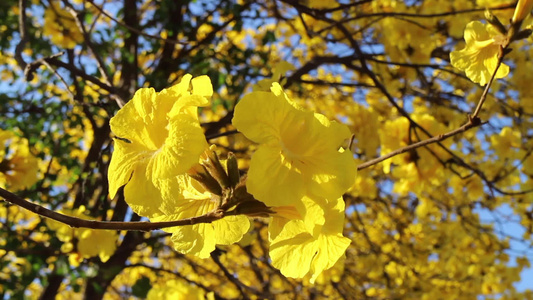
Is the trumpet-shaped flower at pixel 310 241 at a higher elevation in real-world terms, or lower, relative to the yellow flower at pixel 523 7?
lower

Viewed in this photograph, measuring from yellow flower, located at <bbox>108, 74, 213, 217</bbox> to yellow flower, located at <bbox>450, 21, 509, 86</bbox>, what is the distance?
1.07m

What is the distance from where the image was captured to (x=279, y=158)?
3.34 ft

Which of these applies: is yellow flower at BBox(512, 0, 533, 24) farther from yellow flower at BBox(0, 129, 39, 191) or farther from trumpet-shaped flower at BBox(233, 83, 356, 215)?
yellow flower at BBox(0, 129, 39, 191)

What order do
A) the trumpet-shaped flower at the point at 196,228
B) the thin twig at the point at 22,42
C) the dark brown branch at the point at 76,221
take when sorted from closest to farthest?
the dark brown branch at the point at 76,221 < the trumpet-shaped flower at the point at 196,228 < the thin twig at the point at 22,42

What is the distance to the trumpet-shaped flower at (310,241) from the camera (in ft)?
3.54

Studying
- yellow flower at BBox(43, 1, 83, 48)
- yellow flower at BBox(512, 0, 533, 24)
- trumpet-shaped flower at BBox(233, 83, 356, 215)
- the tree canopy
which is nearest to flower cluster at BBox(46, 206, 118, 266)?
the tree canopy

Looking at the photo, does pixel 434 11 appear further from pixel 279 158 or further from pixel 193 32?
pixel 279 158

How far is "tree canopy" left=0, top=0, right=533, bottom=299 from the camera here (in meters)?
1.03

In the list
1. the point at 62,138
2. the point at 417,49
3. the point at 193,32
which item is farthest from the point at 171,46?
the point at 417,49

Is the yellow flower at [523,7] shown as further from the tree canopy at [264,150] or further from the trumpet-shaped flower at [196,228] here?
the trumpet-shaped flower at [196,228]

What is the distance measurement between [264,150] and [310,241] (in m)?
0.30

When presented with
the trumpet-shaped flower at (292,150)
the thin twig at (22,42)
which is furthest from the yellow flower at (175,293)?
the trumpet-shaped flower at (292,150)

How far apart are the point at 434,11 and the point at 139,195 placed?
122 inches

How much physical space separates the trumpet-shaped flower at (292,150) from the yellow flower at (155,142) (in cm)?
11
